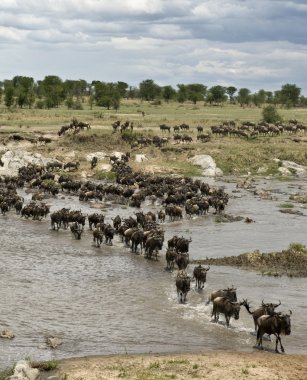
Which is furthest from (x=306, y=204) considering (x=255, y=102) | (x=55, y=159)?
(x=255, y=102)

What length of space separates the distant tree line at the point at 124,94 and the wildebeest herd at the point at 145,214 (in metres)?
52.4

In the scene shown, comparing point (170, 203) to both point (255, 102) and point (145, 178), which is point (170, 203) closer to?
point (145, 178)

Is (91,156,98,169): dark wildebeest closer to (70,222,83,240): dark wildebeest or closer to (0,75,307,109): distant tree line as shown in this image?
(70,222,83,240): dark wildebeest

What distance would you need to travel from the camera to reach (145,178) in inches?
2015

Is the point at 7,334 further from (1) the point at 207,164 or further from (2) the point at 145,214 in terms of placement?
(1) the point at 207,164

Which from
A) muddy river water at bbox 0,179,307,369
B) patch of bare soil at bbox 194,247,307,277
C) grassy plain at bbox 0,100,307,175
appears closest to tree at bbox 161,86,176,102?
grassy plain at bbox 0,100,307,175

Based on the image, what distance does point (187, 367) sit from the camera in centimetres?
1631

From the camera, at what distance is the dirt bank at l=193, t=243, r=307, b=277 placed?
2750 centimetres

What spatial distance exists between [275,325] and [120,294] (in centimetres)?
766

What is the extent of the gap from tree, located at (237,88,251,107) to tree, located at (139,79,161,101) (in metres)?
19.4

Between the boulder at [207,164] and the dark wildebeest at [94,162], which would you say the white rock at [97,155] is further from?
the boulder at [207,164]

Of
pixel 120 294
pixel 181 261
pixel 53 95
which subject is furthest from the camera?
pixel 53 95

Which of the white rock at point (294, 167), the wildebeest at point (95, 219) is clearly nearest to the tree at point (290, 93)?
the white rock at point (294, 167)

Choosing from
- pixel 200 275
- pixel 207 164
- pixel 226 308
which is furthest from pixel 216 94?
pixel 226 308
